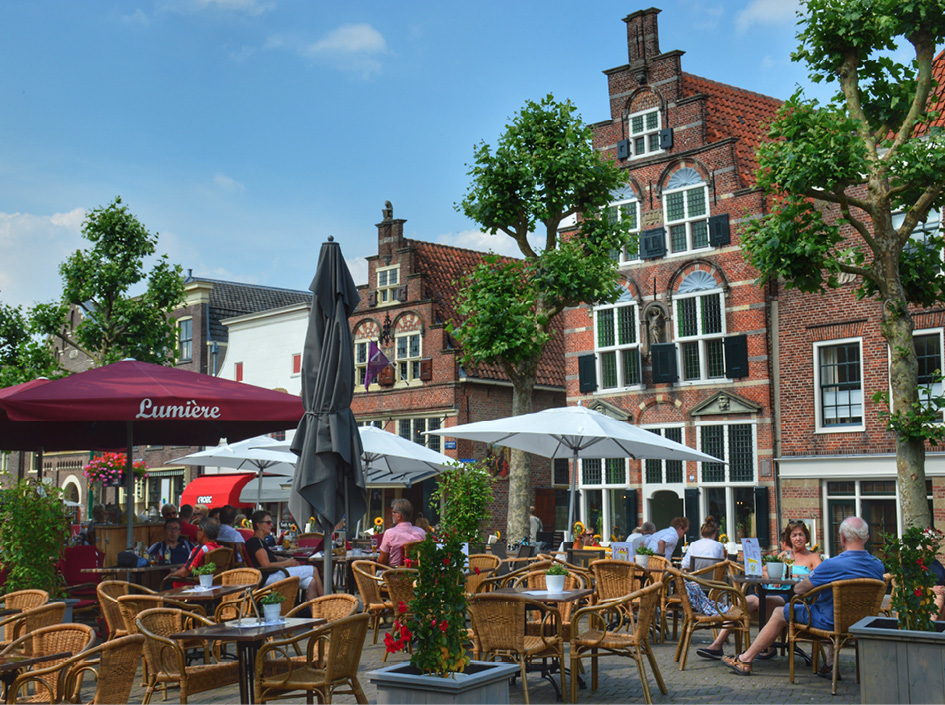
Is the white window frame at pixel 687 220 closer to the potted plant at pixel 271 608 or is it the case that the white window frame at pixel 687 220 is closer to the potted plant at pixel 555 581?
the potted plant at pixel 555 581

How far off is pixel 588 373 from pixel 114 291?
12.5 meters

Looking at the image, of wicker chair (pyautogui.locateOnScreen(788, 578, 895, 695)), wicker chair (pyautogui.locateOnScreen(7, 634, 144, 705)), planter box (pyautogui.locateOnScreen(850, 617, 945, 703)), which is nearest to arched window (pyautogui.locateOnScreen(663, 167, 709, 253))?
wicker chair (pyautogui.locateOnScreen(788, 578, 895, 695))

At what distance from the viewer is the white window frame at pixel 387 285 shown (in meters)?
32.4

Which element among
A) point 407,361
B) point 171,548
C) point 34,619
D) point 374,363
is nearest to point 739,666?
point 34,619

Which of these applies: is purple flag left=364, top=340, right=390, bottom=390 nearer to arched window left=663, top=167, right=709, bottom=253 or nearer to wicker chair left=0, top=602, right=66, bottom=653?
arched window left=663, top=167, right=709, bottom=253

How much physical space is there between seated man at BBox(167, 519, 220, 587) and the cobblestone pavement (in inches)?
65.2

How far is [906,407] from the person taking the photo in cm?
1441

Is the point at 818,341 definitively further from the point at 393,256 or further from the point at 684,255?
the point at 393,256

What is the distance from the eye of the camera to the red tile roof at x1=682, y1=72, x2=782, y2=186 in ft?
80.6

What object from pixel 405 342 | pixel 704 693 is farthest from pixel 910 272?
pixel 405 342

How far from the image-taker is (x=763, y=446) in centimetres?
2262

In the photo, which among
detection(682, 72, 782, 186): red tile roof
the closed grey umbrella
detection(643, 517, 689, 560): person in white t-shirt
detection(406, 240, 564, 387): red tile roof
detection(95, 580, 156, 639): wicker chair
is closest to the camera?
detection(95, 580, 156, 639): wicker chair

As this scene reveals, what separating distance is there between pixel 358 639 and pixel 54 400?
4.61 metres

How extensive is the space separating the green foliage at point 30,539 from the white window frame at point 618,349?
1759cm
